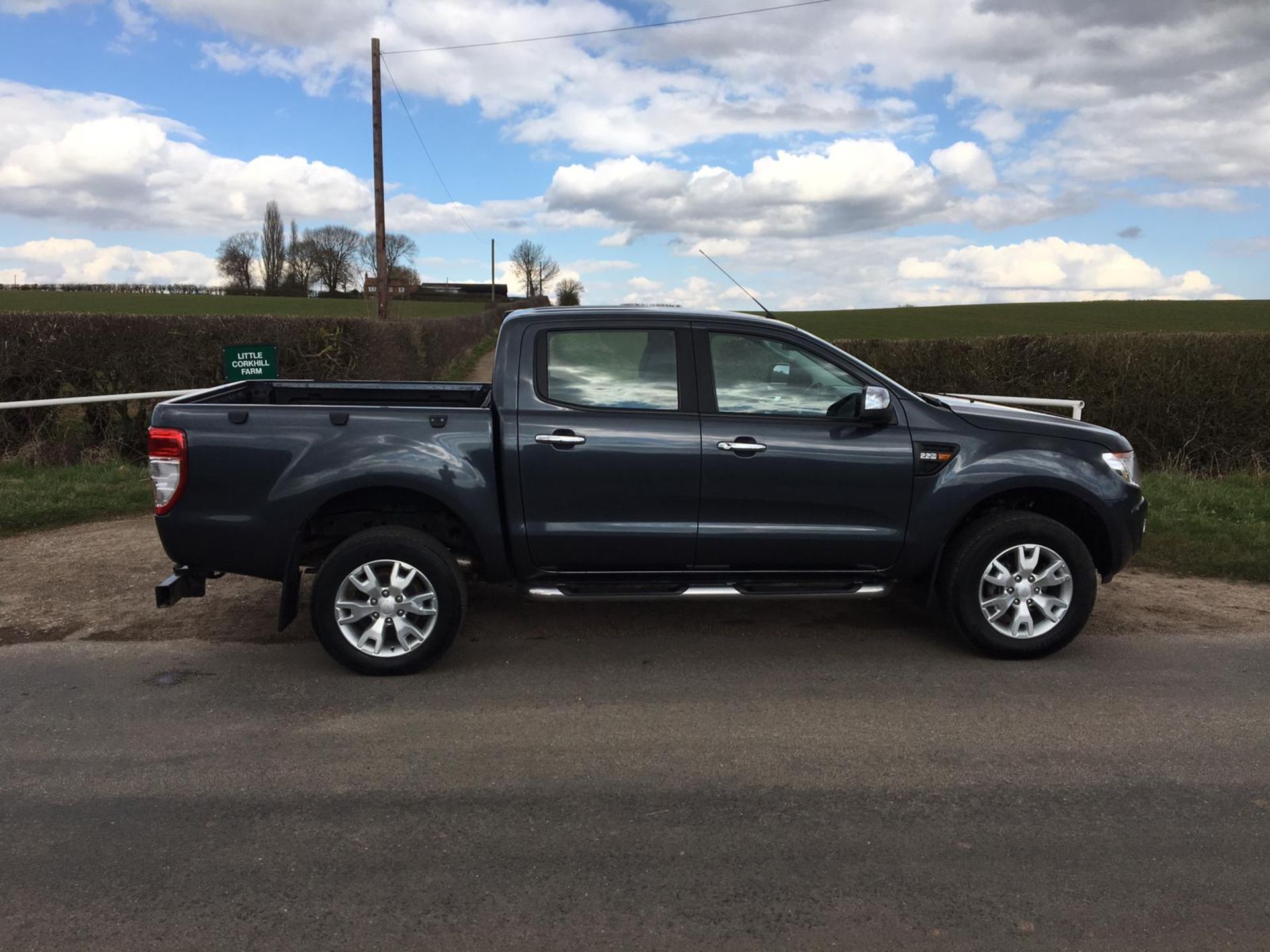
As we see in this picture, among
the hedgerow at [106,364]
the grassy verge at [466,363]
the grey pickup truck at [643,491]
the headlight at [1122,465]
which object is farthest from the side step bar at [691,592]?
the grassy verge at [466,363]

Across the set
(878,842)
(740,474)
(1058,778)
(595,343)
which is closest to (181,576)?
(595,343)

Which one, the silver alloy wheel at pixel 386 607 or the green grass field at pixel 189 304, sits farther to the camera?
the green grass field at pixel 189 304

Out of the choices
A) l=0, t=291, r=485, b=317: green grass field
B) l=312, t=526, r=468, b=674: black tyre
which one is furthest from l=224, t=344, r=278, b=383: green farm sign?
l=0, t=291, r=485, b=317: green grass field

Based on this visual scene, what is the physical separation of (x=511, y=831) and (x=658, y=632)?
7.53ft

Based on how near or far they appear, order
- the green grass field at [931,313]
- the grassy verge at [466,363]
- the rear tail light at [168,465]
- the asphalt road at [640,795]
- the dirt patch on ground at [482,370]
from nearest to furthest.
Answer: the asphalt road at [640,795]
the rear tail light at [168,465]
the grassy verge at [466,363]
the dirt patch on ground at [482,370]
the green grass field at [931,313]

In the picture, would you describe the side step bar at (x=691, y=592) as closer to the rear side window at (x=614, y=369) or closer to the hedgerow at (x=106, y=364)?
the rear side window at (x=614, y=369)

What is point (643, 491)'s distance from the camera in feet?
15.8

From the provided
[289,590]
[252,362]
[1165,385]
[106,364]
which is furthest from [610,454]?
[106,364]

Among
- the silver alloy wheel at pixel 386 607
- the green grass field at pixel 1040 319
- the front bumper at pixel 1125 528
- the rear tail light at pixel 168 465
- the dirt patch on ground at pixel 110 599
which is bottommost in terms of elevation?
the dirt patch on ground at pixel 110 599

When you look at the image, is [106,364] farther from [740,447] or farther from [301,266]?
[301,266]

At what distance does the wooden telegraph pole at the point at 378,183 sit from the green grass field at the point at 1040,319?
15985 millimetres

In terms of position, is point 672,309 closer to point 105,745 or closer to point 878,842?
point 878,842

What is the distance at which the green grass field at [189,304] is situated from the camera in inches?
1907

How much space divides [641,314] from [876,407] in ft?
4.26
